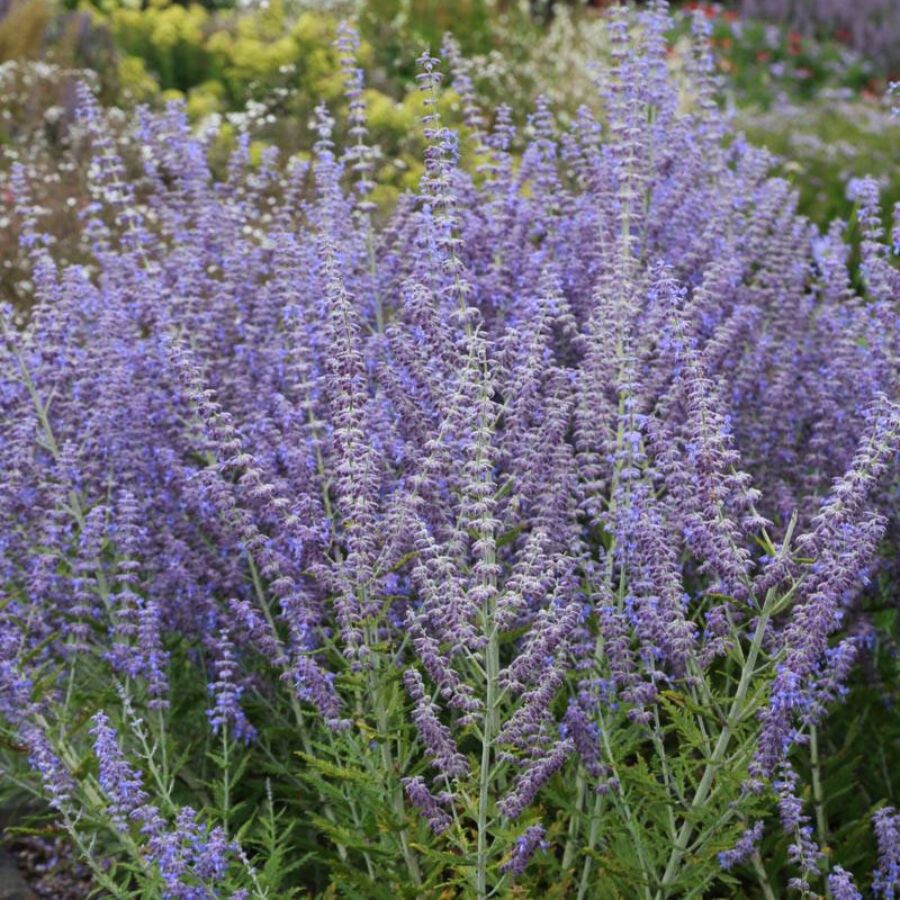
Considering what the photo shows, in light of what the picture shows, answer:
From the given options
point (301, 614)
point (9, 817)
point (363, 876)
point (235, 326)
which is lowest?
point (9, 817)

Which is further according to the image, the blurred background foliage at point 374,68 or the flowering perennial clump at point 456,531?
the blurred background foliage at point 374,68

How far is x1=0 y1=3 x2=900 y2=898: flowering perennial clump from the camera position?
9.19 feet

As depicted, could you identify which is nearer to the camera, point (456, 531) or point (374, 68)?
point (456, 531)

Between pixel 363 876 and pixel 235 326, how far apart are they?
175 cm

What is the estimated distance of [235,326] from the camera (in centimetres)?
405

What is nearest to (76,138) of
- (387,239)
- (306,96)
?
(306,96)

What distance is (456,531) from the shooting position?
284 cm

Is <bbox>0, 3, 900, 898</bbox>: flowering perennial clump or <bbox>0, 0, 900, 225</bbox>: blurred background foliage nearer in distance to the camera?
<bbox>0, 3, 900, 898</bbox>: flowering perennial clump

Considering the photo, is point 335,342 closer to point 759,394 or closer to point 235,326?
point 235,326

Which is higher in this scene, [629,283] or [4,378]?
[629,283]

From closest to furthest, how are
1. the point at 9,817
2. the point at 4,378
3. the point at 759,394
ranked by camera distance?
the point at 4,378
the point at 759,394
the point at 9,817

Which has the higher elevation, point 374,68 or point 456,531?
point 456,531

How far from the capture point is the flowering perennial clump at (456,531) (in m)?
2.80

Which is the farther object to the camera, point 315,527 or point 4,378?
point 4,378
